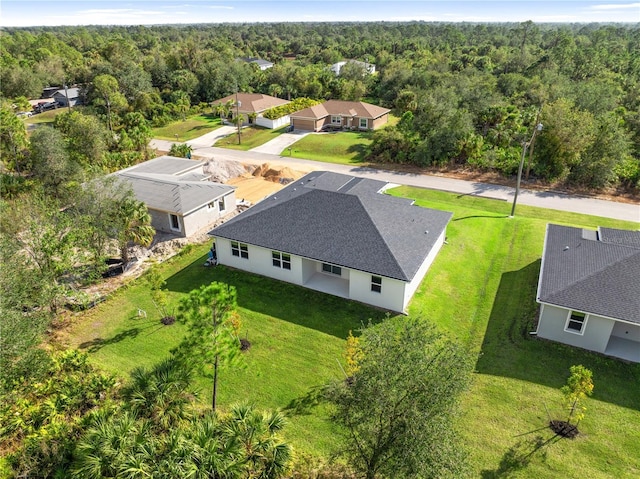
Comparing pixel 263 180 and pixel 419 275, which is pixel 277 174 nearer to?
pixel 263 180

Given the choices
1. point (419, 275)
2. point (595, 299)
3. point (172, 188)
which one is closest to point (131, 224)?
point (172, 188)

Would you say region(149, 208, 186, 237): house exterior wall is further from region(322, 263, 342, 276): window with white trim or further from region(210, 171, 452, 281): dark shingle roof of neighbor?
region(322, 263, 342, 276): window with white trim

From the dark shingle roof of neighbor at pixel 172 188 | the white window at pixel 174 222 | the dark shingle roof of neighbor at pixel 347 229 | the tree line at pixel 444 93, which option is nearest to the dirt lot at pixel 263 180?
the dark shingle roof of neighbor at pixel 172 188

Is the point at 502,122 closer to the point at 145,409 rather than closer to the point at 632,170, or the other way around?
the point at 632,170

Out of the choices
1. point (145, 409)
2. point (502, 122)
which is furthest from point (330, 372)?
point (502, 122)

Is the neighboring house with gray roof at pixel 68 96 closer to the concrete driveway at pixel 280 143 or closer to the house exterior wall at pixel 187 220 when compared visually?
the concrete driveway at pixel 280 143

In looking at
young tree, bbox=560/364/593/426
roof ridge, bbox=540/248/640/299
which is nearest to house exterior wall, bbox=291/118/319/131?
roof ridge, bbox=540/248/640/299
